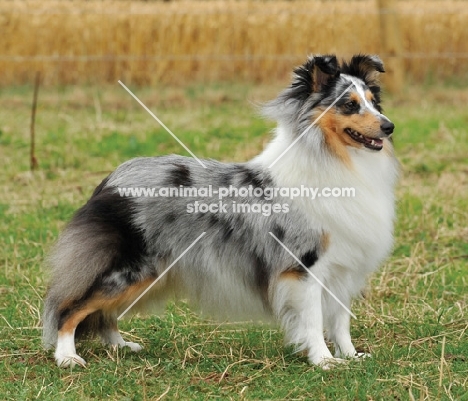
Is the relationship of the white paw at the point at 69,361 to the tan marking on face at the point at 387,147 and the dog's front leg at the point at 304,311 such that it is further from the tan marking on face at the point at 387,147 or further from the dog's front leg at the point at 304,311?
the tan marking on face at the point at 387,147

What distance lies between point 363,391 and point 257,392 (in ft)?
1.87

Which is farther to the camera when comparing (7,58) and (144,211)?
(7,58)

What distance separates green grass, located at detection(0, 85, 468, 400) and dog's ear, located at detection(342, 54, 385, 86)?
760 mm

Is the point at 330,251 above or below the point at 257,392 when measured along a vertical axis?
above

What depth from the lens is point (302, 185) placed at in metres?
5.07

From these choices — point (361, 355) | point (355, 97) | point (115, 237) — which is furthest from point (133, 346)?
point (355, 97)

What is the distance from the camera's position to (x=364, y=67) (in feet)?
17.0

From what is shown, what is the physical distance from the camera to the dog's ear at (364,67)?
5.15 meters

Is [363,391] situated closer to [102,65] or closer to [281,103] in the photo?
[281,103]

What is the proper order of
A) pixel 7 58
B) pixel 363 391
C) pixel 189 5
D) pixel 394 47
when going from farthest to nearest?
pixel 189 5, pixel 7 58, pixel 394 47, pixel 363 391

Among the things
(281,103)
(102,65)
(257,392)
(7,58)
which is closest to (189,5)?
(102,65)

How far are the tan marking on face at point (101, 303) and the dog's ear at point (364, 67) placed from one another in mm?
1758

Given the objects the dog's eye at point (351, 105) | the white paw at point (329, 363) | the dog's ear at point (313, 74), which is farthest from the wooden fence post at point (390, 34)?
the white paw at point (329, 363)

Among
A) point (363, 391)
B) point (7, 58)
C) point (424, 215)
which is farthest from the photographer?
point (7, 58)
